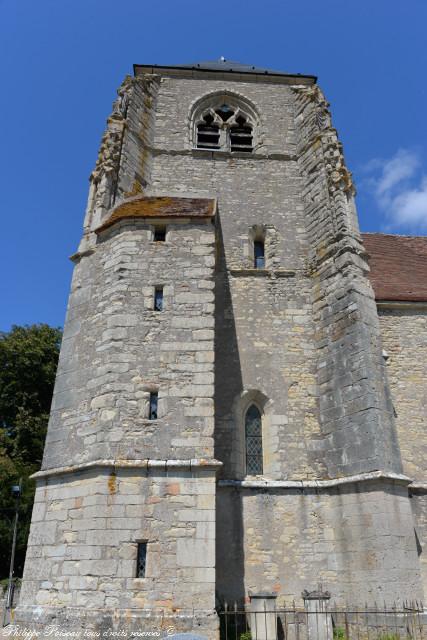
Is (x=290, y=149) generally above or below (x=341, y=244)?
above

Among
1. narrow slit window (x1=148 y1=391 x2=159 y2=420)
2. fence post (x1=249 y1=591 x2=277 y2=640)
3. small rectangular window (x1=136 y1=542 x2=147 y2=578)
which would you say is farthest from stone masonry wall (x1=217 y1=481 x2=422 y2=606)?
narrow slit window (x1=148 y1=391 x2=159 y2=420)

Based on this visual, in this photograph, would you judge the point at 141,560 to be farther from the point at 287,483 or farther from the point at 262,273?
the point at 262,273

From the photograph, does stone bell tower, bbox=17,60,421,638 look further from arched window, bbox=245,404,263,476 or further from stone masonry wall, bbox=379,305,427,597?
stone masonry wall, bbox=379,305,427,597

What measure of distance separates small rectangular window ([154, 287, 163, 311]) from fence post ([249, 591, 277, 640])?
4.37 m

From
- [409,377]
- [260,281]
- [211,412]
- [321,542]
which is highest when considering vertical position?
[260,281]

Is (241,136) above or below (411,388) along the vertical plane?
above

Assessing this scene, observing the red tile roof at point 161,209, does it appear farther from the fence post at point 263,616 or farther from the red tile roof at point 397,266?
the fence post at point 263,616

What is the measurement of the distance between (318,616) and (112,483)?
3330mm

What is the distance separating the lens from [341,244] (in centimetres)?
1030

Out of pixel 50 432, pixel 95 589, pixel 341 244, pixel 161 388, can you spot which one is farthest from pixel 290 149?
pixel 95 589

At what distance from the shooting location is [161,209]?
9227 millimetres

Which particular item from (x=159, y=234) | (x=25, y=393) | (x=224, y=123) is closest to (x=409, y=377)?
(x=159, y=234)

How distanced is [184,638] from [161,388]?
3.52 metres

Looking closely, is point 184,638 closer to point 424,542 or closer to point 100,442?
point 100,442
